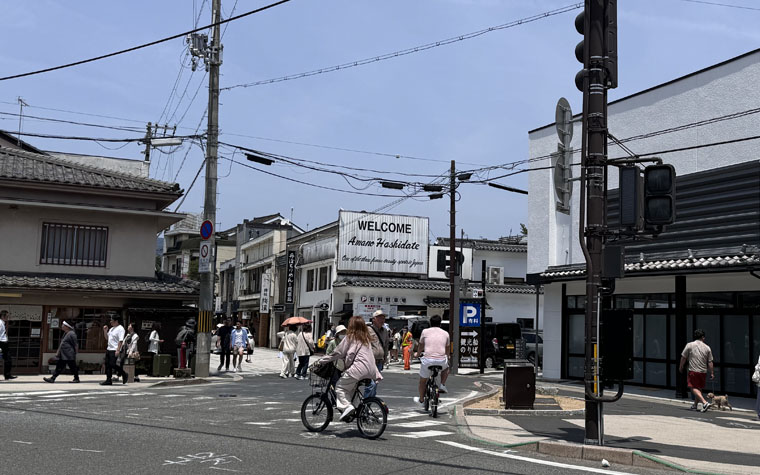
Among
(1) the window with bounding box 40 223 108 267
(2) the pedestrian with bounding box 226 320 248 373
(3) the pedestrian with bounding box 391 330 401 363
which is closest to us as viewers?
(1) the window with bounding box 40 223 108 267

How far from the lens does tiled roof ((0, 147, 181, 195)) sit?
80.6 feet

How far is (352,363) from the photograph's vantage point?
11383mm

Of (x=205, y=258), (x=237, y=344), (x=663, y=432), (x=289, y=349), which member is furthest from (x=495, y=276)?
(x=663, y=432)

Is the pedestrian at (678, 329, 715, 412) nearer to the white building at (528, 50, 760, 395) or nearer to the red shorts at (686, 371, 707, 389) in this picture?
the red shorts at (686, 371, 707, 389)

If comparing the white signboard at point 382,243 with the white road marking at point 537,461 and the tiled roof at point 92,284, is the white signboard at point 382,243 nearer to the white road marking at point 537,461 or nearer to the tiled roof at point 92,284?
the tiled roof at point 92,284

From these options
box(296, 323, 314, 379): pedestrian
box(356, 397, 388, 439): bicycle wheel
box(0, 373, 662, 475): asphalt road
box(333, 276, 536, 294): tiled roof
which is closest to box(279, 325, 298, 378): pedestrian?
box(296, 323, 314, 379): pedestrian

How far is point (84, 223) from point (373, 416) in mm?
17674

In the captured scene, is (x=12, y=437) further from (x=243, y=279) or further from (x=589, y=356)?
(x=243, y=279)

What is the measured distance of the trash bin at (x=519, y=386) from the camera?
14570mm

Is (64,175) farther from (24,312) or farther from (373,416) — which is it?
(373,416)

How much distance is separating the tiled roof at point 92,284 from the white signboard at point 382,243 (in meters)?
22.5

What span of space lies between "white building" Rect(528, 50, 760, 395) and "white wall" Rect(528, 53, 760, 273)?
0.03 metres

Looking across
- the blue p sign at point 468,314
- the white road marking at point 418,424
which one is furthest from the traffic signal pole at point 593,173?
the blue p sign at point 468,314

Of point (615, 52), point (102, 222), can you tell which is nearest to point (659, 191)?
point (615, 52)
